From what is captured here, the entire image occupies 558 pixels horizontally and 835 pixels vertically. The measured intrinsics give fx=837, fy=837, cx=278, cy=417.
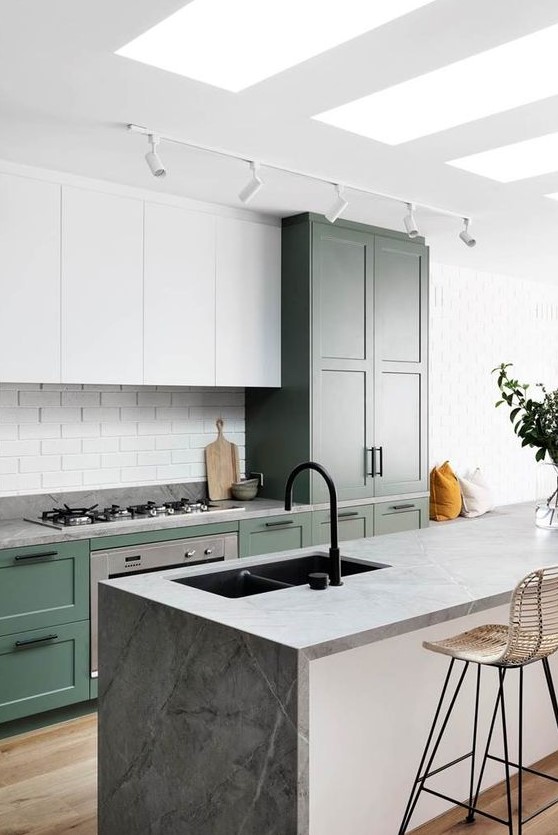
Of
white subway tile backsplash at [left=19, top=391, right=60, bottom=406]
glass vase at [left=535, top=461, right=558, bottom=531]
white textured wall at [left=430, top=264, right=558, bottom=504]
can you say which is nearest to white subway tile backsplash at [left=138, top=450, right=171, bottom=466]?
white subway tile backsplash at [left=19, top=391, right=60, bottom=406]

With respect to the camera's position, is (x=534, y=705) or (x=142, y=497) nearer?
(x=534, y=705)

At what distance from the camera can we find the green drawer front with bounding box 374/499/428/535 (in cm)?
548

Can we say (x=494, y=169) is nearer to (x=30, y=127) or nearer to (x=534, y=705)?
(x=30, y=127)

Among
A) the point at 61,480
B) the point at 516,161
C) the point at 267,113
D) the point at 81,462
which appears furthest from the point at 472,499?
the point at 267,113

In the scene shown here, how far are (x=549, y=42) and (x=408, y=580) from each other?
6.10 feet

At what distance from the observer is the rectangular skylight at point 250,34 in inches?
99.7

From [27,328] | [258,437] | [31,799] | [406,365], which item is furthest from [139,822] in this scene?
[406,365]

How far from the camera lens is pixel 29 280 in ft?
13.4

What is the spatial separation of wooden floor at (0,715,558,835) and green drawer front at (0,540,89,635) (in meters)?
0.52

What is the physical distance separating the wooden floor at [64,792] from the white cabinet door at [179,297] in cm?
189

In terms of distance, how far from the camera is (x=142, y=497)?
4.95m

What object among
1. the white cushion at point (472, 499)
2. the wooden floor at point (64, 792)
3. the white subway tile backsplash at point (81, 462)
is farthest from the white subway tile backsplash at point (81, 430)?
the white cushion at point (472, 499)

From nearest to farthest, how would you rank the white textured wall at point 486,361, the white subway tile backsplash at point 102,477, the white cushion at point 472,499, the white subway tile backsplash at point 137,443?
1. the white subway tile backsplash at point 102,477
2. the white subway tile backsplash at point 137,443
3. the white cushion at point 472,499
4. the white textured wall at point 486,361

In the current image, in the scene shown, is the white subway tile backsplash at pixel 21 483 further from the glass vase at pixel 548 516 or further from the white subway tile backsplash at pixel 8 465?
the glass vase at pixel 548 516
